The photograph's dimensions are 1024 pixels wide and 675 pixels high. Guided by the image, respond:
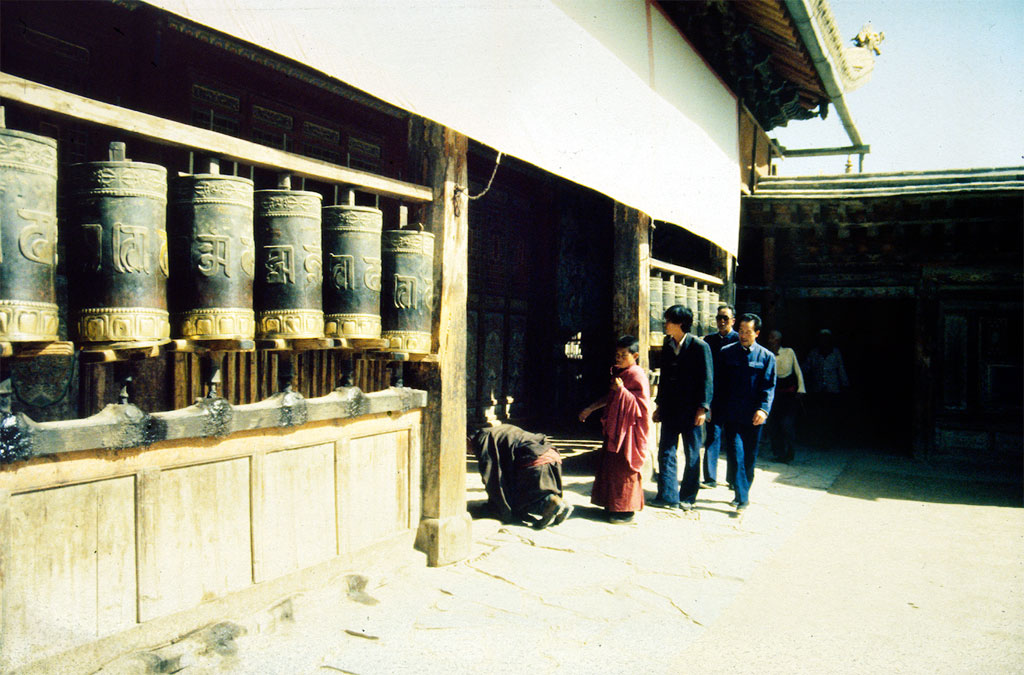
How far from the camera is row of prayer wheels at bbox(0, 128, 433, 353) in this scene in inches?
96.9

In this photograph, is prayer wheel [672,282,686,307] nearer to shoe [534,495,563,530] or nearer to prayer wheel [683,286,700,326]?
prayer wheel [683,286,700,326]

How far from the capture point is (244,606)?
11.1 feet

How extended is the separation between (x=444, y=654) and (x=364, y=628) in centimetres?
46

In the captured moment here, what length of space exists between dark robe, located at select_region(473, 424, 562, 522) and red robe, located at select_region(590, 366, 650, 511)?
1.72 feet

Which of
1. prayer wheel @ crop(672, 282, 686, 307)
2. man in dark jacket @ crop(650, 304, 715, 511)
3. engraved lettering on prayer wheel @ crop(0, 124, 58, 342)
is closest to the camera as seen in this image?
engraved lettering on prayer wheel @ crop(0, 124, 58, 342)

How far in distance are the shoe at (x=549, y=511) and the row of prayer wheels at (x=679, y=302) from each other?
9.10 feet

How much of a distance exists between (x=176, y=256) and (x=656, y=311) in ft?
18.0

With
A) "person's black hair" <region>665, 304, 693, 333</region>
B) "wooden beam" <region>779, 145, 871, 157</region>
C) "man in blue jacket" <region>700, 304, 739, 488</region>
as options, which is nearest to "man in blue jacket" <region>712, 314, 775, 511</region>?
"man in blue jacket" <region>700, 304, 739, 488</region>

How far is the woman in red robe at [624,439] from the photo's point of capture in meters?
5.75

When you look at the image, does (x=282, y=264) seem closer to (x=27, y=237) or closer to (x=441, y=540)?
(x=27, y=237)

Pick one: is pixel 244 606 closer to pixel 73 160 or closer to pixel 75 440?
pixel 75 440

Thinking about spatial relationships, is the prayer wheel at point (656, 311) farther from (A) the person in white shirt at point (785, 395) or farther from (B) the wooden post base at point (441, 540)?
(B) the wooden post base at point (441, 540)

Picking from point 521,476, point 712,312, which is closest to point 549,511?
point 521,476

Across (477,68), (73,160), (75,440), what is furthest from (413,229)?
(75,440)
